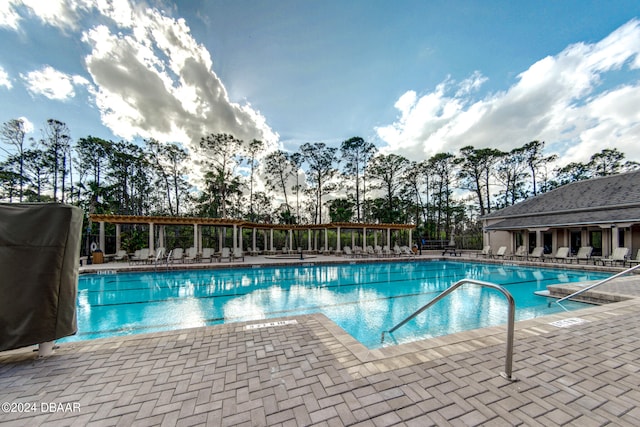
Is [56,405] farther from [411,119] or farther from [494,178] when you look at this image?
[494,178]

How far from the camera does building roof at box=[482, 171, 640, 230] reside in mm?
11445

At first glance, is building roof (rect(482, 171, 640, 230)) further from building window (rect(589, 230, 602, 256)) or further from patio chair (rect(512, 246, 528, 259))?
building window (rect(589, 230, 602, 256))

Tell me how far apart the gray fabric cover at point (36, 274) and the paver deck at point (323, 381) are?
331 mm

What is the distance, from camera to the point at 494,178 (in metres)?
22.8

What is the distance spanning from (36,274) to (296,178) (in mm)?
22040

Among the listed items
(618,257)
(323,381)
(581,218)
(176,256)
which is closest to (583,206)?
(581,218)

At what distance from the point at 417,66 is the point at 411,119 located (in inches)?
171

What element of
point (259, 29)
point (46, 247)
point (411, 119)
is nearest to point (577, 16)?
point (411, 119)

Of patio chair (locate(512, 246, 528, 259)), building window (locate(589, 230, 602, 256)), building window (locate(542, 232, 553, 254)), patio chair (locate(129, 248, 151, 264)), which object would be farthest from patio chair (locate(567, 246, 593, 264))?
patio chair (locate(129, 248, 151, 264))

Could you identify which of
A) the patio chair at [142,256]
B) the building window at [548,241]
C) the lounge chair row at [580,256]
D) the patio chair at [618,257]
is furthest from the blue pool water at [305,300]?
the building window at [548,241]

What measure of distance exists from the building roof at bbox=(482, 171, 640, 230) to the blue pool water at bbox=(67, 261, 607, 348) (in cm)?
385

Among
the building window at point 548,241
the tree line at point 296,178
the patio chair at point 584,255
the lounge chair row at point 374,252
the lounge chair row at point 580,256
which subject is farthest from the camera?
the tree line at point 296,178

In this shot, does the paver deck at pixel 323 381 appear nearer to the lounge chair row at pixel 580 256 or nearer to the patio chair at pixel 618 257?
the patio chair at pixel 618 257

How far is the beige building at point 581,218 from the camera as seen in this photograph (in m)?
11.5
